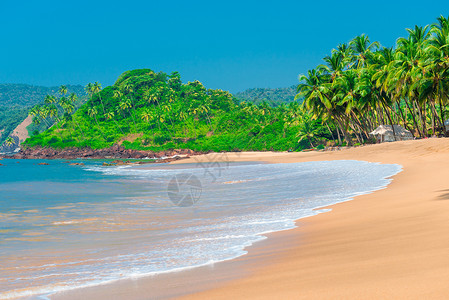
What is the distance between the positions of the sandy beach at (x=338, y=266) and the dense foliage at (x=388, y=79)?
30.2m

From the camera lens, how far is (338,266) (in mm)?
4160

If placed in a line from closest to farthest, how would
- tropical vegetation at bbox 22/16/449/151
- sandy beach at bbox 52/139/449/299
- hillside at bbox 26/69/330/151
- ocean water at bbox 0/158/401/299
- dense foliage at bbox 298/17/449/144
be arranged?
1. sandy beach at bbox 52/139/449/299
2. ocean water at bbox 0/158/401/299
3. dense foliage at bbox 298/17/449/144
4. tropical vegetation at bbox 22/16/449/151
5. hillside at bbox 26/69/330/151

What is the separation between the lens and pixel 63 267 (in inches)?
228

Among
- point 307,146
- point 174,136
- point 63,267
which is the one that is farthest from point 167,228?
point 174,136

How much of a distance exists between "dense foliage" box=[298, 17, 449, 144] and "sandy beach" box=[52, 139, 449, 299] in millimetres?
30173

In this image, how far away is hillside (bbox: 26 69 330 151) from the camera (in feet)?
283

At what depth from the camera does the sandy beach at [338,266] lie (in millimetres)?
3312

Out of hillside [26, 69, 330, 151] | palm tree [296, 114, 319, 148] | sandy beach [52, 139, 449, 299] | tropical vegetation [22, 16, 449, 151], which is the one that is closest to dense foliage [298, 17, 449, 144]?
tropical vegetation [22, 16, 449, 151]

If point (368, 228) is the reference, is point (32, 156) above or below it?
above

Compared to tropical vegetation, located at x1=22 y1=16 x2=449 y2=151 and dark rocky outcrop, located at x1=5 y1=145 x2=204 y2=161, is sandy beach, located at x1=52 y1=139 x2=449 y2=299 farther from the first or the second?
dark rocky outcrop, located at x1=5 y1=145 x2=204 y2=161

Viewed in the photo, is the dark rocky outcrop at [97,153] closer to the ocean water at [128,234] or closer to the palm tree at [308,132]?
the palm tree at [308,132]

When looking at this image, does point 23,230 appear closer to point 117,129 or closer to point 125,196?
point 125,196

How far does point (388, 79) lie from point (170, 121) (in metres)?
79.9

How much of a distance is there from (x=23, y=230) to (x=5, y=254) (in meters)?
2.61
